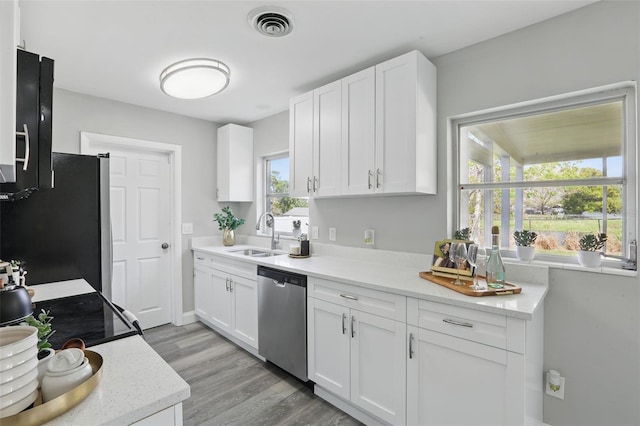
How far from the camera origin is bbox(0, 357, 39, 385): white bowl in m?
0.63

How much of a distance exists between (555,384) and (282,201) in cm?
290

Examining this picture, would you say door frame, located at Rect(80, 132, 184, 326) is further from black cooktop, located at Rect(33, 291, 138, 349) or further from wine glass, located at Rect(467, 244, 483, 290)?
wine glass, located at Rect(467, 244, 483, 290)

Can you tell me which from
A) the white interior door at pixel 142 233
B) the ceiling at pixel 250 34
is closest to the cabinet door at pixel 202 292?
the white interior door at pixel 142 233

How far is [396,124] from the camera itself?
213 cm

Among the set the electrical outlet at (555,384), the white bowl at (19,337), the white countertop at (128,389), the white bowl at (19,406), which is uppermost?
the white bowl at (19,337)

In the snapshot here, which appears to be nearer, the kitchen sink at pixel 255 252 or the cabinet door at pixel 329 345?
the cabinet door at pixel 329 345

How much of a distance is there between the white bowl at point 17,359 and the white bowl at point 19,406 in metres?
0.08

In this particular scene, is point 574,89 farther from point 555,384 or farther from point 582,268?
point 555,384

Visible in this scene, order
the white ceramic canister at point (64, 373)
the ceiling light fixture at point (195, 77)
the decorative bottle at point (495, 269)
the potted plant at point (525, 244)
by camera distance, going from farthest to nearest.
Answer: the ceiling light fixture at point (195, 77) → the potted plant at point (525, 244) → the decorative bottle at point (495, 269) → the white ceramic canister at point (64, 373)

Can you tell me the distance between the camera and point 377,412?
1832 millimetres

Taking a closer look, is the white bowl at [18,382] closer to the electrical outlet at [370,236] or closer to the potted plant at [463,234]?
the potted plant at [463,234]

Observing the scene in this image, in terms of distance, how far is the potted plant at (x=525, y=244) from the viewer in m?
1.90

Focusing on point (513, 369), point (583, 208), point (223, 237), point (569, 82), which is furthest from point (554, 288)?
point (223, 237)

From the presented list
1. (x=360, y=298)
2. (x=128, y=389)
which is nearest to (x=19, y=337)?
(x=128, y=389)
